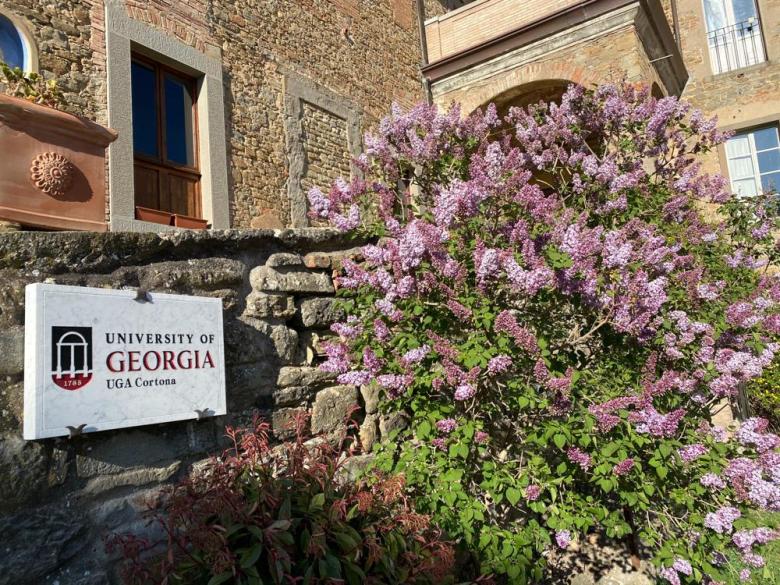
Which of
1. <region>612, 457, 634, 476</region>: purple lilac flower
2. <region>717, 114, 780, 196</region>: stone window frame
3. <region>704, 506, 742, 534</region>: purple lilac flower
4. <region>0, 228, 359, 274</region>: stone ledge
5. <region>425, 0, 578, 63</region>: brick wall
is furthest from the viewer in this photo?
<region>717, 114, 780, 196</region>: stone window frame

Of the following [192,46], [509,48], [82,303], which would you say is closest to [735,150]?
[509,48]

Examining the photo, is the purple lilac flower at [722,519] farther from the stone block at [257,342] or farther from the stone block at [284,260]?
the stone block at [284,260]

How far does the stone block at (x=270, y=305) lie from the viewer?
2.78 metres

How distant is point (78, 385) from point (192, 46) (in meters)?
5.27

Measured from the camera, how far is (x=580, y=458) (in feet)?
8.18

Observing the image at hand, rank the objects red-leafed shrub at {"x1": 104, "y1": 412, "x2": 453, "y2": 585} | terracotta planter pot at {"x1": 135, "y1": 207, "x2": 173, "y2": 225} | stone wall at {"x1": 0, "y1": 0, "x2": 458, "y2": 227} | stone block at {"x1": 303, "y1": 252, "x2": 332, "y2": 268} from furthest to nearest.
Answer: terracotta planter pot at {"x1": 135, "y1": 207, "x2": 173, "y2": 225}, stone wall at {"x1": 0, "y1": 0, "x2": 458, "y2": 227}, stone block at {"x1": 303, "y1": 252, "x2": 332, "y2": 268}, red-leafed shrub at {"x1": 104, "y1": 412, "x2": 453, "y2": 585}

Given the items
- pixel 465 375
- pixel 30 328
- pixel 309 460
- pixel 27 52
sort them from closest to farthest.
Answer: pixel 30 328 < pixel 309 460 < pixel 465 375 < pixel 27 52

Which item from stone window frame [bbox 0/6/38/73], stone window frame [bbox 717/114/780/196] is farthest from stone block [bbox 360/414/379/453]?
stone window frame [bbox 717/114/780/196]

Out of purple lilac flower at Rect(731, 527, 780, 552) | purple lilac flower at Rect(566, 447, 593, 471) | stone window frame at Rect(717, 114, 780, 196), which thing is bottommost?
purple lilac flower at Rect(731, 527, 780, 552)

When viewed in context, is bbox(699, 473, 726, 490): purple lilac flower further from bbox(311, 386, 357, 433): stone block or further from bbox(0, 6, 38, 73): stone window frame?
bbox(0, 6, 38, 73): stone window frame

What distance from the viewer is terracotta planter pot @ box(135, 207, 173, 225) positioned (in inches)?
219

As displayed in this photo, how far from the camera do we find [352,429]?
311 cm

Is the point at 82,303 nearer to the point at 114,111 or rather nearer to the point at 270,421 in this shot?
the point at 270,421

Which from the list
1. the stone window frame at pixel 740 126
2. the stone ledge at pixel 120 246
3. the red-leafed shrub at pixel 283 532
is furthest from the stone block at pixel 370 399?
the stone window frame at pixel 740 126
